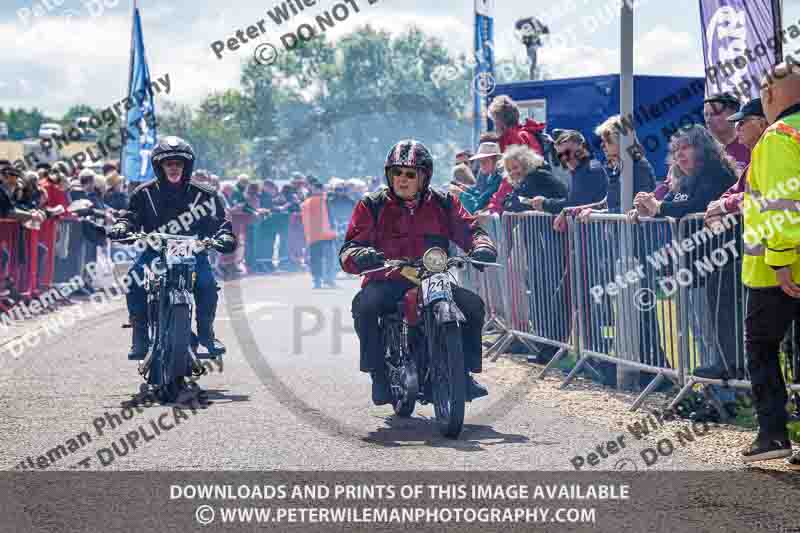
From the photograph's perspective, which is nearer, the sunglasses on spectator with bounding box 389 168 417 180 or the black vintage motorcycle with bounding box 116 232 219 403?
the sunglasses on spectator with bounding box 389 168 417 180

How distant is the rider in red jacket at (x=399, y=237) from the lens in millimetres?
8773

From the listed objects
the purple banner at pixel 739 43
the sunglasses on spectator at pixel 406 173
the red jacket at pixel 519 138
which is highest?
the purple banner at pixel 739 43

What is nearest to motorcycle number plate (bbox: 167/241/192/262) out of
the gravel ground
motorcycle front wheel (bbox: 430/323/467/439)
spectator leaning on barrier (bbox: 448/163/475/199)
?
motorcycle front wheel (bbox: 430/323/467/439)

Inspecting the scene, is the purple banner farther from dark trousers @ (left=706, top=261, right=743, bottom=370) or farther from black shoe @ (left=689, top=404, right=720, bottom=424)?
black shoe @ (left=689, top=404, right=720, bottom=424)

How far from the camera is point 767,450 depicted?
7184 millimetres

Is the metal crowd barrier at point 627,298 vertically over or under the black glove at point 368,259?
under

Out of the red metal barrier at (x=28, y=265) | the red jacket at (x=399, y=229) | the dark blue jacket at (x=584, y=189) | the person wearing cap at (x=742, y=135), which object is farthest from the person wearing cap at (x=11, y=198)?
the person wearing cap at (x=742, y=135)

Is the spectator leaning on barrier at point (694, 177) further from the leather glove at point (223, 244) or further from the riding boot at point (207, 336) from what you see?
the riding boot at point (207, 336)

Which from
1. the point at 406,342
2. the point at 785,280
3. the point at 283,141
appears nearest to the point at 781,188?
the point at 785,280

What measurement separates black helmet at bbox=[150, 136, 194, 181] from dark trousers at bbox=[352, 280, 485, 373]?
7.98ft

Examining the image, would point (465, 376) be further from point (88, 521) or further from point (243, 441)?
point (88, 521)

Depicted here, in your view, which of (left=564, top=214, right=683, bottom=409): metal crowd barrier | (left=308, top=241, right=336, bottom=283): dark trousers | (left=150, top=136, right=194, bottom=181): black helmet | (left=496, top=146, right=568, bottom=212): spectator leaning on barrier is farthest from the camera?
(left=308, top=241, right=336, bottom=283): dark trousers

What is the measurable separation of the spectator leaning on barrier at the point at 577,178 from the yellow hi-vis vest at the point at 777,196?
14.5 feet

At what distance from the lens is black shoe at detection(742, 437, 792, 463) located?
715 centimetres
